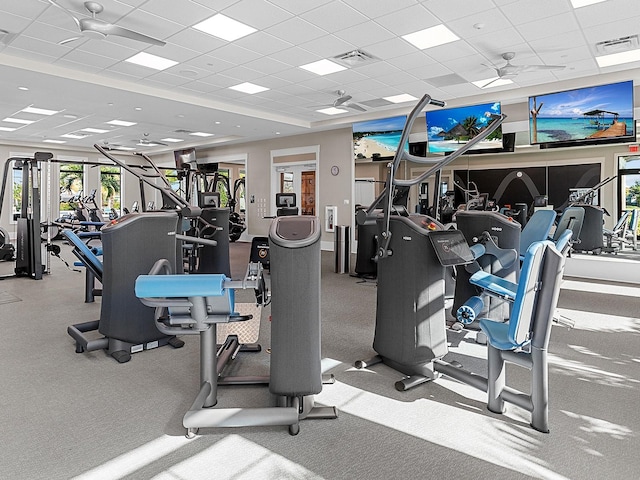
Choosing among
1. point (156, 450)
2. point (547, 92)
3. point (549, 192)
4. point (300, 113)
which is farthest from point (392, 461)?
point (300, 113)

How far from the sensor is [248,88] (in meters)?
7.87

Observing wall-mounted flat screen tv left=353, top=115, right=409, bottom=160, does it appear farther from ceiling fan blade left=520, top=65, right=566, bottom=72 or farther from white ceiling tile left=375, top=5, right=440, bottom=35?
white ceiling tile left=375, top=5, right=440, bottom=35

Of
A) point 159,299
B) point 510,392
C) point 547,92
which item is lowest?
point 510,392

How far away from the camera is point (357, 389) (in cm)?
287

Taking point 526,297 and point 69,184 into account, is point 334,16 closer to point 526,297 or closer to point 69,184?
point 526,297

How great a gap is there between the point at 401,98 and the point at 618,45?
363cm

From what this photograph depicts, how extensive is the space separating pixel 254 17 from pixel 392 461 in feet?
15.2

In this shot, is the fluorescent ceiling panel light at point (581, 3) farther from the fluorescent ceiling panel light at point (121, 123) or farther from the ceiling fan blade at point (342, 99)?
the fluorescent ceiling panel light at point (121, 123)

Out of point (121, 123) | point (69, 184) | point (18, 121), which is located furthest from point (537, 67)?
point (69, 184)

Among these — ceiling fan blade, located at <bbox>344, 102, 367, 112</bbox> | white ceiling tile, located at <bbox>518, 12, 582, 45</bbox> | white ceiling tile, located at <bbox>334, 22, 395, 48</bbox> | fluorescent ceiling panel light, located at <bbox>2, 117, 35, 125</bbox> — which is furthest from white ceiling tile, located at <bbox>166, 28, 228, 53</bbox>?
fluorescent ceiling panel light, located at <bbox>2, 117, 35, 125</bbox>

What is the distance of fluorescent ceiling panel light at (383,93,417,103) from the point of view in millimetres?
8284

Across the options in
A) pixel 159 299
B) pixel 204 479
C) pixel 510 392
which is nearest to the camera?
pixel 204 479

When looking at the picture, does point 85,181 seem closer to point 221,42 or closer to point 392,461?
point 221,42

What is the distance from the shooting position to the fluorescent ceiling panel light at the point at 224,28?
16.3 ft
